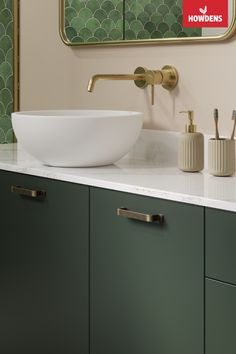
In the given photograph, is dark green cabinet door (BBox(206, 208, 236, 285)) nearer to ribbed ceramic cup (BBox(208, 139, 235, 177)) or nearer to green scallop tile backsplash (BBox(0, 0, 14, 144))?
ribbed ceramic cup (BBox(208, 139, 235, 177))

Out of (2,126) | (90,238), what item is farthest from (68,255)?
(2,126)

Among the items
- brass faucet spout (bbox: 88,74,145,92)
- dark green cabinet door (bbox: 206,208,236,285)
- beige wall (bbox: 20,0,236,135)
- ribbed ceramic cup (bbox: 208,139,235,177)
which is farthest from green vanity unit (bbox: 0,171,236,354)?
beige wall (bbox: 20,0,236,135)

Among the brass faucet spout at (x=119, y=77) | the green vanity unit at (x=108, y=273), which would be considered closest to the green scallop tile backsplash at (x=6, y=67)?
the green vanity unit at (x=108, y=273)

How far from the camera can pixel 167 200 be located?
205 centimetres

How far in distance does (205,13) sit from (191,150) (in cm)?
45

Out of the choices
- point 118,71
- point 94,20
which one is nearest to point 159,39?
point 118,71

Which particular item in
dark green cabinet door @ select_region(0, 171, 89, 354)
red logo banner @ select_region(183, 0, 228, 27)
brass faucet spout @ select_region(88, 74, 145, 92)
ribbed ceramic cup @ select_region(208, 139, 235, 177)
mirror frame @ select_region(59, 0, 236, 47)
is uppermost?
red logo banner @ select_region(183, 0, 228, 27)

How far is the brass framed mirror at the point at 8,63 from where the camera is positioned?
326 cm

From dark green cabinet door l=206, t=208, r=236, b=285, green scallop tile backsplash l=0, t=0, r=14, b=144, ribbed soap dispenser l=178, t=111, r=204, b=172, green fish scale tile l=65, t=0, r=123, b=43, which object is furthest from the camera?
green scallop tile backsplash l=0, t=0, r=14, b=144

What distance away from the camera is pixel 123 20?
9.29 ft

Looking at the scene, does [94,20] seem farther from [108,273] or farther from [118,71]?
[108,273]

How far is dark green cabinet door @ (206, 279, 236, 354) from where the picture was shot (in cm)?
190

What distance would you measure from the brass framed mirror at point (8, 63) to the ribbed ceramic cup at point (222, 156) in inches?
48.9

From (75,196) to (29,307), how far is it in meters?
0.48
